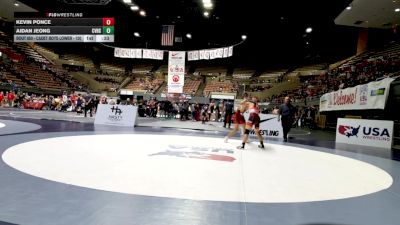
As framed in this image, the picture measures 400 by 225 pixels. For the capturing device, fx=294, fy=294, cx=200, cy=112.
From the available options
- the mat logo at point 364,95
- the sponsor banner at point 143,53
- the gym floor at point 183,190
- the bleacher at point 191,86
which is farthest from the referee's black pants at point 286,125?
the bleacher at point 191,86

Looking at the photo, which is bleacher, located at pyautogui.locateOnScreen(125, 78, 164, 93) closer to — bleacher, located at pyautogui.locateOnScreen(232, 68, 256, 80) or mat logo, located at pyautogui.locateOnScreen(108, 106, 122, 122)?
bleacher, located at pyautogui.locateOnScreen(232, 68, 256, 80)

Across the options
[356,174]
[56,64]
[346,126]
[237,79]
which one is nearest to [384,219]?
[356,174]

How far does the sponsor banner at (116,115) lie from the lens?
42.2 feet

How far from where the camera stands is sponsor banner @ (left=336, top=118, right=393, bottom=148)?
974 cm

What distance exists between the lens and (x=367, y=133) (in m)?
10.1

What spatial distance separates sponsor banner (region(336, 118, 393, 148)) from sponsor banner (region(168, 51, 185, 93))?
26.5 ft

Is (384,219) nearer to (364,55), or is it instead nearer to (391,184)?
(391,184)

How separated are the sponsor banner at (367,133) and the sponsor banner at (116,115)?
8.47m

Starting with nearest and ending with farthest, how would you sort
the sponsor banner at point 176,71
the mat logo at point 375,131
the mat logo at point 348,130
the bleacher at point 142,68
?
the mat logo at point 375,131, the mat logo at point 348,130, the sponsor banner at point 176,71, the bleacher at point 142,68

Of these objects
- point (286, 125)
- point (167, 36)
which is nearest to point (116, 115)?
point (167, 36)

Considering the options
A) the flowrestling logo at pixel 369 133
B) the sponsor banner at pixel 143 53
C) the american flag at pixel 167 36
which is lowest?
the flowrestling logo at pixel 369 133

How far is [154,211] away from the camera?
248 centimetres

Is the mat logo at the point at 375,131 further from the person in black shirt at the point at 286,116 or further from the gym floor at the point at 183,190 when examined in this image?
the gym floor at the point at 183,190

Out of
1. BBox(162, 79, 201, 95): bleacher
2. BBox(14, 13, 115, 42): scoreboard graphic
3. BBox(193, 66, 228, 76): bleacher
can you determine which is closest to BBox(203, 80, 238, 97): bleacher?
BBox(162, 79, 201, 95): bleacher
